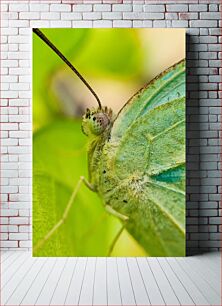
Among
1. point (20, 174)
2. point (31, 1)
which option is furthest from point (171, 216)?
point (31, 1)

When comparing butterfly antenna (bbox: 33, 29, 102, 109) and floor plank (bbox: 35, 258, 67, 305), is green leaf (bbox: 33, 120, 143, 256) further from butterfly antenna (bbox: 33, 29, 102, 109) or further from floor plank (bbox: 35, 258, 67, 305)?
butterfly antenna (bbox: 33, 29, 102, 109)

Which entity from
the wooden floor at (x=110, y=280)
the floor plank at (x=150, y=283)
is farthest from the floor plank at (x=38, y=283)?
the floor plank at (x=150, y=283)

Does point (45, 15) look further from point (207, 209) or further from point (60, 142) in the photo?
point (207, 209)

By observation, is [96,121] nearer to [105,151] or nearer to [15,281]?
[105,151]

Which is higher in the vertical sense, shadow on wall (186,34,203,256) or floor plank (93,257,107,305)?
shadow on wall (186,34,203,256)

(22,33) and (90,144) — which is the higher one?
(22,33)

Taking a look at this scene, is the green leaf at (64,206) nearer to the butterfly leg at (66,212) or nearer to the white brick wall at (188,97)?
the butterfly leg at (66,212)

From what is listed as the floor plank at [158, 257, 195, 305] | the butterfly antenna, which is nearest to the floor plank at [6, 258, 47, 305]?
the floor plank at [158, 257, 195, 305]
